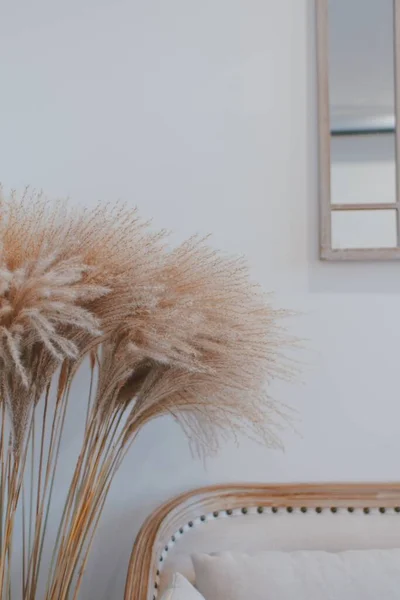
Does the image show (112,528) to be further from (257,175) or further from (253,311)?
(257,175)

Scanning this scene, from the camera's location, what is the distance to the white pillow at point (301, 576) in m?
1.08

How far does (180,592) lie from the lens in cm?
102

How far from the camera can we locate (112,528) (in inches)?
52.9

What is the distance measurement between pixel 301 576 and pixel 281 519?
0.18m

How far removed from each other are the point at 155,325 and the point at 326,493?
540 mm

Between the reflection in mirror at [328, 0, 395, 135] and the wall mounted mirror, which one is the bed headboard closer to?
the wall mounted mirror

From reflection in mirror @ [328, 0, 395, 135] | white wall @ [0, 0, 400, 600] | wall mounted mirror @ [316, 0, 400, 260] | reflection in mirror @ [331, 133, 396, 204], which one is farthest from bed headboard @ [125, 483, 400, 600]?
reflection in mirror @ [328, 0, 395, 135]

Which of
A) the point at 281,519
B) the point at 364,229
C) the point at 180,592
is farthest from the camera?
the point at 364,229

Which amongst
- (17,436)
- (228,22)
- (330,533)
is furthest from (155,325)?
(228,22)

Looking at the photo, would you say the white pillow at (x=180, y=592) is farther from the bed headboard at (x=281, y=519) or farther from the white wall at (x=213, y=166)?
the white wall at (x=213, y=166)

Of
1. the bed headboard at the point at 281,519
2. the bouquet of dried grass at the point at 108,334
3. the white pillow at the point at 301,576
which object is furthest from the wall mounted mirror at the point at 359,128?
the white pillow at the point at 301,576

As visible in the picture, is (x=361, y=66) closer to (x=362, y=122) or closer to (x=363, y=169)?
(x=362, y=122)

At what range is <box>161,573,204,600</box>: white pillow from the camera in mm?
1012

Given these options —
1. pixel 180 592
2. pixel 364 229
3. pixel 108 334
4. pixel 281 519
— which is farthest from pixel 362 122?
pixel 180 592
